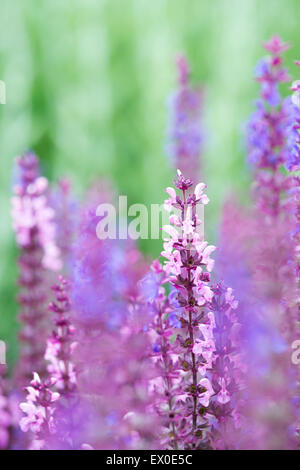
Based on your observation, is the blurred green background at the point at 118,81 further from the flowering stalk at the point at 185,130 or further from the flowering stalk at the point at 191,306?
the flowering stalk at the point at 191,306

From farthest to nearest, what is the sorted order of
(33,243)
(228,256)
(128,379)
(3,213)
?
1. (3,213)
2. (33,243)
3. (228,256)
4. (128,379)

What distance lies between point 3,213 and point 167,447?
2.13 m

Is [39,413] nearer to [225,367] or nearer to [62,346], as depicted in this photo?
[62,346]

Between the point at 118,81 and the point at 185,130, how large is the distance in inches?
58.4

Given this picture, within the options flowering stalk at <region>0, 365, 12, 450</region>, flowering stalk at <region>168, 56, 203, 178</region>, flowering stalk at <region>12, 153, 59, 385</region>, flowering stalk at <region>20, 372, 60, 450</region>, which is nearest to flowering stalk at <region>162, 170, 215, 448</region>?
flowering stalk at <region>20, 372, 60, 450</region>

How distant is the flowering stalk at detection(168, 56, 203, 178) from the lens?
7.23 ft

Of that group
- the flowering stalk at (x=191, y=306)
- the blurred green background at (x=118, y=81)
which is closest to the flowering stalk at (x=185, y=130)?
the blurred green background at (x=118, y=81)

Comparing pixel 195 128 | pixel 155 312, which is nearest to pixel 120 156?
pixel 195 128

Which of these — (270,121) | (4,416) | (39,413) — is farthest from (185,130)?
(39,413)

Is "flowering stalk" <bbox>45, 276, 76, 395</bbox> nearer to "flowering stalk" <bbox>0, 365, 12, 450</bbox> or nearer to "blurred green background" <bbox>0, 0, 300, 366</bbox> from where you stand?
"flowering stalk" <bbox>0, 365, 12, 450</bbox>

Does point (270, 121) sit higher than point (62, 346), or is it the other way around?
point (270, 121)

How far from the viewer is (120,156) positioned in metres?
3.54

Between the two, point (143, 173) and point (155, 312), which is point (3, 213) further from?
point (155, 312)

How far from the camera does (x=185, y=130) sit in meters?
2.26
